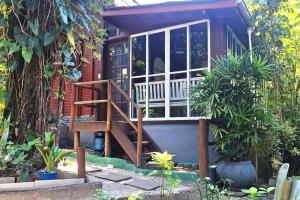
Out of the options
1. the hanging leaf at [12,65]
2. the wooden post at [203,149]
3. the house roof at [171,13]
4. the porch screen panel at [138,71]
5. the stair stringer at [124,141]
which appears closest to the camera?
the hanging leaf at [12,65]

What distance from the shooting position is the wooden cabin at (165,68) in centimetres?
721

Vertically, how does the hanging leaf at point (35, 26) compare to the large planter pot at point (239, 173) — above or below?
above

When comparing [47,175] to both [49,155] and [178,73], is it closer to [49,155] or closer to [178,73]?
[49,155]

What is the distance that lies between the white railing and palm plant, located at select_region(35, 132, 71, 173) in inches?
170

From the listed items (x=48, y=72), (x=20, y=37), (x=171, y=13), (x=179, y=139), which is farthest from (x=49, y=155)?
(x=171, y=13)

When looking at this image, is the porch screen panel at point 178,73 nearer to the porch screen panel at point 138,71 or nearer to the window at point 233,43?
the porch screen panel at point 138,71

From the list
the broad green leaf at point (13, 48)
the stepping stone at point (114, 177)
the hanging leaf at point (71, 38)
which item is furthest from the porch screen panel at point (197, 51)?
the broad green leaf at point (13, 48)

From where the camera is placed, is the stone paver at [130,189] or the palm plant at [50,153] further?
the stone paver at [130,189]

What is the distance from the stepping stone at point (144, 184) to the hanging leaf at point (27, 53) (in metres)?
2.72

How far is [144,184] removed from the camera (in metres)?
5.41

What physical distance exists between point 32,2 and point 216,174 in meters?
3.98

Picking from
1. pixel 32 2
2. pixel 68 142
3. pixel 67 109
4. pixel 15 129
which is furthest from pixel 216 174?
pixel 67 109

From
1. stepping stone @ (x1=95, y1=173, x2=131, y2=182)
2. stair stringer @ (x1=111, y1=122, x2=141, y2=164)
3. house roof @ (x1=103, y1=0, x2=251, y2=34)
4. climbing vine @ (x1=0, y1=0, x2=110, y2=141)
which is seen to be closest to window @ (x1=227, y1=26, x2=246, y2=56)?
house roof @ (x1=103, y1=0, x2=251, y2=34)

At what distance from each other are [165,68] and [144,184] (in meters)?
3.36
